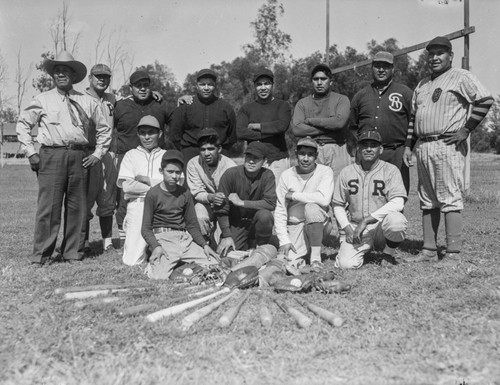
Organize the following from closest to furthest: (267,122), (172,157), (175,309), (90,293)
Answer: (175,309) → (90,293) → (172,157) → (267,122)

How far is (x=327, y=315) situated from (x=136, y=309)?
4.88 feet

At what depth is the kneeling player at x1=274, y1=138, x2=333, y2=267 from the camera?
6227mm

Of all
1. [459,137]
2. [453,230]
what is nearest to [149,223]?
[453,230]

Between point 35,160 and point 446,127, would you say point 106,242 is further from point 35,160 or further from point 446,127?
point 446,127

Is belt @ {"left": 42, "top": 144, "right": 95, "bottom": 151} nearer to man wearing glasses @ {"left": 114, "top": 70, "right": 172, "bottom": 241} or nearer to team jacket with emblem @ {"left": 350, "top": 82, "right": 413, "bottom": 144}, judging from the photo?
man wearing glasses @ {"left": 114, "top": 70, "right": 172, "bottom": 241}

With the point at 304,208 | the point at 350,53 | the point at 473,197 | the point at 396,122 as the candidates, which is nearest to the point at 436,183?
the point at 396,122

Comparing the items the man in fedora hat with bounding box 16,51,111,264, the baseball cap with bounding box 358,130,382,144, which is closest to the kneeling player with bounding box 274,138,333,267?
the baseball cap with bounding box 358,130,382,144

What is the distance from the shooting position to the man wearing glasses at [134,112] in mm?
7367

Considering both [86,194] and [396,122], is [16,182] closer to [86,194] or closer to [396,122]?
[86,194]

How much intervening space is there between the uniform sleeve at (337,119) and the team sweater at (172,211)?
189 cm

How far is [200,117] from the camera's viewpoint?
7098 mm

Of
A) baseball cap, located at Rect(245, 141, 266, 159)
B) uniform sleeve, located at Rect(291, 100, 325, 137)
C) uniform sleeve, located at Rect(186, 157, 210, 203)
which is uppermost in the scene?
uniform sleeve, located at Rect(291, 100, 325, 137)

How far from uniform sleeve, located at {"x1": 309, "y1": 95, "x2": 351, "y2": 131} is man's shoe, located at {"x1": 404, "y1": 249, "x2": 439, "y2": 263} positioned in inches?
71.6

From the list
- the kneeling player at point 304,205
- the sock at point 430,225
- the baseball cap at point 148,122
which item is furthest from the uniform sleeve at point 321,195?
the baseball cap at point 148,122
